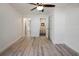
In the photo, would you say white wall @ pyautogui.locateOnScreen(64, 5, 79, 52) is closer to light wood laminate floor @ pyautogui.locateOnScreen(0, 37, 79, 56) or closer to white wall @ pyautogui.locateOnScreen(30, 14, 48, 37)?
light wood laminate floor @ pyautogui.locateOnScreen(0, 37, 79, 56)

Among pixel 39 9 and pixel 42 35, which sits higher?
pixel 39 9

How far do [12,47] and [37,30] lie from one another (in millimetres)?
957

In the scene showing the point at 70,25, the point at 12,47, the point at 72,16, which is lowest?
the point at 12,47

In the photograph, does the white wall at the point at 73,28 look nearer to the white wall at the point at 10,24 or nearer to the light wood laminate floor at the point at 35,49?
the light wood laminate floor at the point at 35,49

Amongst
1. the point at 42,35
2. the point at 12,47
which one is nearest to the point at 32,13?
the point at 42,35

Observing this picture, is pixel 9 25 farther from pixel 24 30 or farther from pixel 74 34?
pixel 74 34

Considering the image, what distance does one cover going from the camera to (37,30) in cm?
317

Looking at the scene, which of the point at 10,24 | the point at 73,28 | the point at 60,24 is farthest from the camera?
the point at 60,24

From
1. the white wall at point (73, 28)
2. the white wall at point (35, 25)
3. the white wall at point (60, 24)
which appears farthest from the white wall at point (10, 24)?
the white wall at point (73, 28)

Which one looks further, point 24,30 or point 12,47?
point 24,30

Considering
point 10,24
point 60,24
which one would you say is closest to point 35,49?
point 10,24

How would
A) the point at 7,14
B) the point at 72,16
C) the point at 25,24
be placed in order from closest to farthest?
the point at 72,16 → the point at 7,14 → the point at 25,24

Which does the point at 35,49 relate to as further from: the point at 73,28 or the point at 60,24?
the point at 60,24

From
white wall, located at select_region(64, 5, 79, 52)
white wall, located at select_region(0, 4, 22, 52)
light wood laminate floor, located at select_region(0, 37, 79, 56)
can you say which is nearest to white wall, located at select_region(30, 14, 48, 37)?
light wood laminate floor, located at select_region(0, 37, 79, 56)
